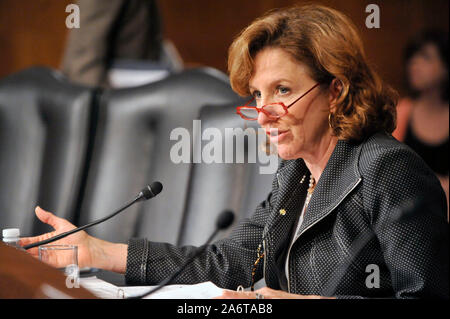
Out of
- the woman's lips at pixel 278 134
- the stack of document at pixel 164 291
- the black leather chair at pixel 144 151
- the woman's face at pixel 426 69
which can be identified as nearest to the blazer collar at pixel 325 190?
the woman's lips at pixel 278 134

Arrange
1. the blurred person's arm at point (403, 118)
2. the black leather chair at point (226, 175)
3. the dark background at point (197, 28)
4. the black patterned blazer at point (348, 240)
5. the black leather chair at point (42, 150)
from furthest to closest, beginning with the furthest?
the dark background at point (197, 28) < the blurred person's arm at point (403, 118) < the black leather chair at point (42, 150) < the black leather chair at point (226, 175) < the black patterned blazer at point (348, 240)

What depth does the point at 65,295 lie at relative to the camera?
837 mm

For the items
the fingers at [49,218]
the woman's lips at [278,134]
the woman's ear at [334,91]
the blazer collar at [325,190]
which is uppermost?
the woman's ear at [334,91]

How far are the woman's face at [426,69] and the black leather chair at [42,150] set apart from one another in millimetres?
1628

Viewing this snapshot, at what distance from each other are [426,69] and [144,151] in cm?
158

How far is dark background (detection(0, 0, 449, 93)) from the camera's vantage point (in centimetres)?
427

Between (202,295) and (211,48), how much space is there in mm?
3536

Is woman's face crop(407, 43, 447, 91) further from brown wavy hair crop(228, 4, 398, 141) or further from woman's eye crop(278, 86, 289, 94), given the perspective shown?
woman's eye crop(278, 86, 289, 94)

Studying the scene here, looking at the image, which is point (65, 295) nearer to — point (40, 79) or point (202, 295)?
point (202, 295)

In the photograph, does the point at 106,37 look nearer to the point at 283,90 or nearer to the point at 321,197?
the point at 283,90

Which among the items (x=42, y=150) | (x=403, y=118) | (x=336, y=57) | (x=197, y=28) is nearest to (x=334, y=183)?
(x=336, y=57)

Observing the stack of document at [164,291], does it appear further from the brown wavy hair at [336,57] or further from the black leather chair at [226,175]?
the black leather chair at [226,175]

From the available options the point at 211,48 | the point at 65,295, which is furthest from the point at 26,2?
the point at 65,295

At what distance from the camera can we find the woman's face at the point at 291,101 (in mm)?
1342
